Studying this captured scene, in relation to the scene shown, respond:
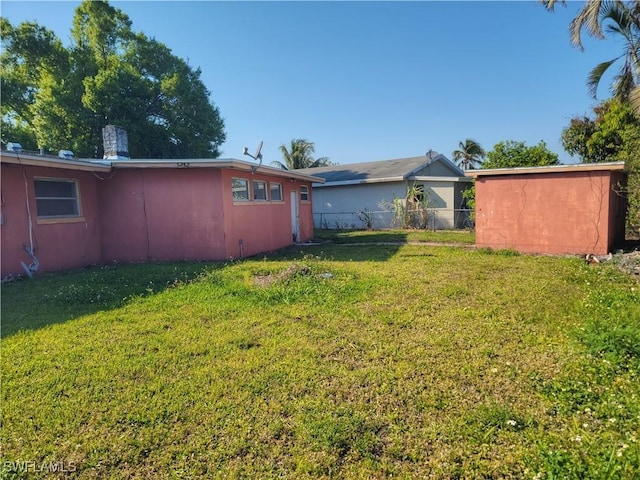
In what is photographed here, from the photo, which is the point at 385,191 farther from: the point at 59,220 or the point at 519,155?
the point at 59,220

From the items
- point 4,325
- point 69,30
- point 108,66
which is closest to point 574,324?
point 4,325

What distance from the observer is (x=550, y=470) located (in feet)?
7.02

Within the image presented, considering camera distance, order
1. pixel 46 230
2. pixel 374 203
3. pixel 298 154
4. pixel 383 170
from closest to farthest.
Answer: pixel 46 230, pixel 374 203, pixel 383 170, pixel 298 154

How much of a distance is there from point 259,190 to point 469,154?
92.4ft

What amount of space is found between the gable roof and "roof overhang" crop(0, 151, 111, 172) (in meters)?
11.4

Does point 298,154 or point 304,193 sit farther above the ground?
point 298,154

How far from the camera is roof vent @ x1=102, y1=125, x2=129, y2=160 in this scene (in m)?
10.4

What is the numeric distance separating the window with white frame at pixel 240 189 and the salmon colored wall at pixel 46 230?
382cm

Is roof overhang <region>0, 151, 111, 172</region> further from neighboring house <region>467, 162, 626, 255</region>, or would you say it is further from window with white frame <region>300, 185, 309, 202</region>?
neighboring house <region>467, 162, 626, 255</region>

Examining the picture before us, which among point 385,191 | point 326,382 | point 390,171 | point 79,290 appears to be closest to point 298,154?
point 390,171

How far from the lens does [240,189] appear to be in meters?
10.6

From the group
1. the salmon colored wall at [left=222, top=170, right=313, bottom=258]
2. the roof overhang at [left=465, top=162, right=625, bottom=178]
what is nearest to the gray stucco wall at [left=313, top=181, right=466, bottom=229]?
the salmon colored wall at [left=222, top=170, right=313, bottom=258]

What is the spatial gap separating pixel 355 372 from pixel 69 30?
27.5 meters

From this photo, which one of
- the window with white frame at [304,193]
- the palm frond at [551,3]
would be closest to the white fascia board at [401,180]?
the window with white frame at [304,193]
